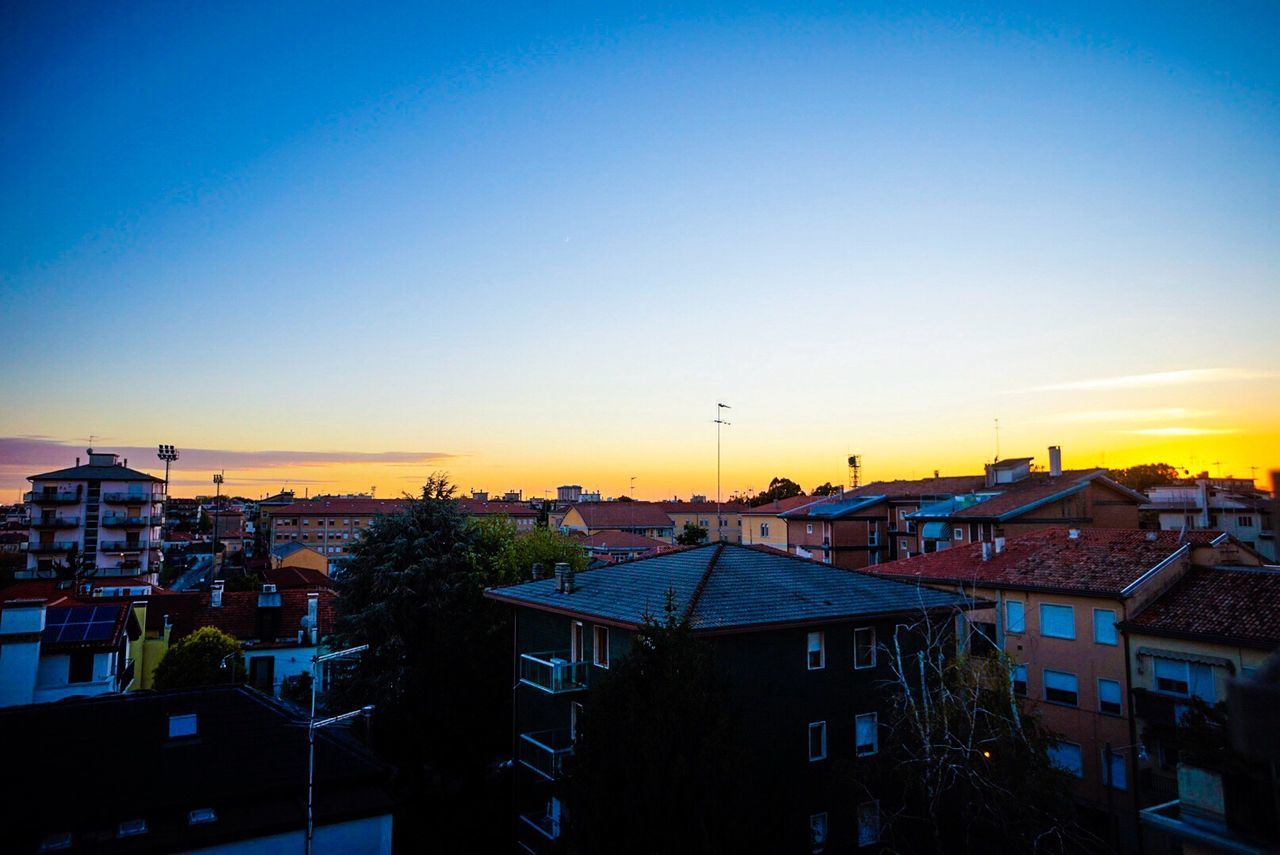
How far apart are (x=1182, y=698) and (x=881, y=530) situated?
33.0 m

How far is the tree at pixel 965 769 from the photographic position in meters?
15.2

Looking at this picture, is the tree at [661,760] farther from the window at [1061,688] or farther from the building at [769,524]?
the building at [769,524]

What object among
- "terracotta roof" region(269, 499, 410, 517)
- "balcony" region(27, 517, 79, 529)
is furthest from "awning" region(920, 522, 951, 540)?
"terracotta roof" region(269, 499, 410, 517)

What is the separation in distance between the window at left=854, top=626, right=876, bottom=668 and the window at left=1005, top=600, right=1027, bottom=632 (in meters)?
9.76

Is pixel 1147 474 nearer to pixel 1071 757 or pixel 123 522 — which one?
pixel 1071 757

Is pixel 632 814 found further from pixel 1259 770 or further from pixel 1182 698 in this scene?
pixel 1182 698

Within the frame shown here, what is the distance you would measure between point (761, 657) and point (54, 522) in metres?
70.5

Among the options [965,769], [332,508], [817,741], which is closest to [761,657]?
[817,741]

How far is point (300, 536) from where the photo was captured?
357 feet

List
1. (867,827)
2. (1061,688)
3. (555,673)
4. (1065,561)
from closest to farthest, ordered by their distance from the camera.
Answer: (867,827) < (555,673) < (1061,688) < (1065,561)

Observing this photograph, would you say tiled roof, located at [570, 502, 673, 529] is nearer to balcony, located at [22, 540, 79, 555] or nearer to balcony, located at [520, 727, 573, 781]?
balcony, located at [22, 540, 79, 555]

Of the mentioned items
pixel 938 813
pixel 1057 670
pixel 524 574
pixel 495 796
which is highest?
pixel 524 574

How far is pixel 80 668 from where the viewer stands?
25.2 m

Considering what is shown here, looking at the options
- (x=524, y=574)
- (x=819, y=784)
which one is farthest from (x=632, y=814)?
(x=524, y=574)
